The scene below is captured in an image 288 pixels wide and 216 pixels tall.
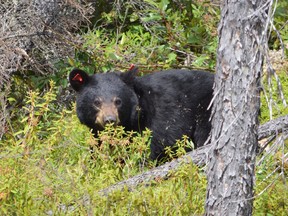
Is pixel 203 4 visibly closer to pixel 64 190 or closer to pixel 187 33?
pixel 187 33

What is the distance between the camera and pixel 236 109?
4922 mm

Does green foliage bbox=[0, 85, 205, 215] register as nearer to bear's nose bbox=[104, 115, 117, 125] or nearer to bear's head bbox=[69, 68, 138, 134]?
bear's nose bbox=[104, 115, 117, 125]

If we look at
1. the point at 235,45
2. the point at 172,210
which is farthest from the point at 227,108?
the point at 172,210

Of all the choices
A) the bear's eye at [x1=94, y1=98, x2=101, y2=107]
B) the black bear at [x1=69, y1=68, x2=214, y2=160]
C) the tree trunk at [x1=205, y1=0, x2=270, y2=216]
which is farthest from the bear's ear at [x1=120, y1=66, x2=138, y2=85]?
the tree trunk at [x1=205, y1=0, x2=270, y2=216]

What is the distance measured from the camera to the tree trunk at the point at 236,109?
4.81 meters

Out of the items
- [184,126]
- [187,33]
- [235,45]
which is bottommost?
[184,126]

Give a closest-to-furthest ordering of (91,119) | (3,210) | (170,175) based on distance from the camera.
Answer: (3,210) → (170,175) → (91,119)

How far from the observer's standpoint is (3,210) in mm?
5270

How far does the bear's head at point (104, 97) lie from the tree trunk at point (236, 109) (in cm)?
300

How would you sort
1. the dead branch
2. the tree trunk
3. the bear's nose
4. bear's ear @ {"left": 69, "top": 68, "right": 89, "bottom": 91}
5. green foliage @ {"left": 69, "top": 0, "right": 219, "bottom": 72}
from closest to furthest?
the tree trunk
the dead branch
the bear's nose
bear's ear @ {"left": 69, "top": 68, "right": 89, "bottom": 91}
green foliage @ {"left": 69, "top": 0, "right": 219, "bottom": 72}

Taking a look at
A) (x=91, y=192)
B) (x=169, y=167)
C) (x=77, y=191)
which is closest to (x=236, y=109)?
(x=91, y=192)

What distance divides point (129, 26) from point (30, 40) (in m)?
1.85

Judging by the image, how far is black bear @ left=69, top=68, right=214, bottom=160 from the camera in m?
8.11

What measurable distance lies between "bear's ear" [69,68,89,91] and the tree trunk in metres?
3.17
